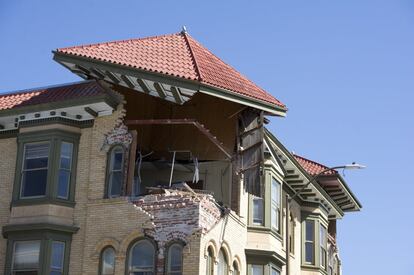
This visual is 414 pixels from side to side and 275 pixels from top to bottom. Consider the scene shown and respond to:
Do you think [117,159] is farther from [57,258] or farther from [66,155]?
[57,258]

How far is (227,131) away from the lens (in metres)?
30.7

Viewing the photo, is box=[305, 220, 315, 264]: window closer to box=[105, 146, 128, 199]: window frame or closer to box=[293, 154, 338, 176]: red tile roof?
box=[293, 154, 338, 176]: red tile roof

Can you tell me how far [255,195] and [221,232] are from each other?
7.84ft

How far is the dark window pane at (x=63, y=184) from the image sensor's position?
28663mm

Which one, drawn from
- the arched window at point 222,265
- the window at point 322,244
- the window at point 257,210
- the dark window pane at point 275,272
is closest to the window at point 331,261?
the window at point 322,244

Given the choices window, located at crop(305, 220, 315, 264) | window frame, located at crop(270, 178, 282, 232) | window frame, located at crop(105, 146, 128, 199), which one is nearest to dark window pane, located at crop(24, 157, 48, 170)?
window frame, located at crop(105, 146, 128, 199)

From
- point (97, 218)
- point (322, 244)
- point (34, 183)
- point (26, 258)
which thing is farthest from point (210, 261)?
point (322, 244)

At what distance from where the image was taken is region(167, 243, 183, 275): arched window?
26391 millimetres

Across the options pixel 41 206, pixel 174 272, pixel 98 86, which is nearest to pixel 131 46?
pixel 98 86

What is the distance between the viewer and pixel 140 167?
3094 cm

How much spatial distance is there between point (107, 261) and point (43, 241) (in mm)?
2079

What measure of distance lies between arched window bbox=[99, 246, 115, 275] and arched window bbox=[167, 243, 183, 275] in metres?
1.93

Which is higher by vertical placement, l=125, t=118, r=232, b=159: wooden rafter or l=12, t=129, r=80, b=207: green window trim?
l=125, t=118, r=232, b=159: wooden rafter

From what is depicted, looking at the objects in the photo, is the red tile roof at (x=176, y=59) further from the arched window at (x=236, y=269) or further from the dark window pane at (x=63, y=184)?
the arched window at (x=236, y=269)
